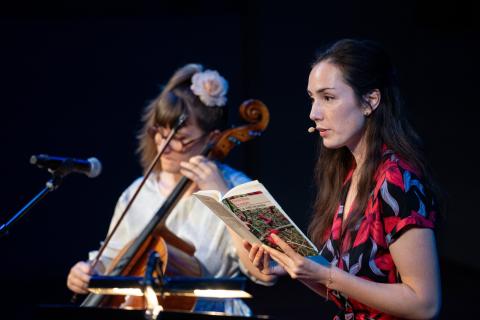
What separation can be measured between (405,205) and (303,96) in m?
4.12

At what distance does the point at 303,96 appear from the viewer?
581 centimetres

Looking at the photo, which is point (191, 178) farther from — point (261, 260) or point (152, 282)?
point (152, 282)

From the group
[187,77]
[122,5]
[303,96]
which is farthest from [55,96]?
[187,77]

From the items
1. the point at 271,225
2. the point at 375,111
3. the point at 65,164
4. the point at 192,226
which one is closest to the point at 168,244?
the point at 192,226

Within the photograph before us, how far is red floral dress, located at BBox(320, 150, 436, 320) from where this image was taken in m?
1.74

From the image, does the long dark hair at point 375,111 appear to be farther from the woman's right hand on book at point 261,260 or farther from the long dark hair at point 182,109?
the long dark hair at point 182,109

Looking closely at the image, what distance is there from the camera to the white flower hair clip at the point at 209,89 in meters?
2.77

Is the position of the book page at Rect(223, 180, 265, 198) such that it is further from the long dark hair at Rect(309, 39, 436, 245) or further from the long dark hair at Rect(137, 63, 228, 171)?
the long dark hair at Rect(137, 63, 228, 171)

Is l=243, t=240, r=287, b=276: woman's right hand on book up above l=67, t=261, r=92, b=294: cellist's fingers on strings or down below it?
above

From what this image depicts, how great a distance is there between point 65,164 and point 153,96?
10.3 ft

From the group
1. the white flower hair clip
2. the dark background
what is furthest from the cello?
the dark background

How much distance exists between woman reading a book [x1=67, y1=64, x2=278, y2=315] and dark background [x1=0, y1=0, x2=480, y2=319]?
2122mm

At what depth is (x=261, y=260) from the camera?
6.41ft

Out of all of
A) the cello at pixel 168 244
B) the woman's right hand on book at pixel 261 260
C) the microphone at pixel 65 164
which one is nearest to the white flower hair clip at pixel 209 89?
the cello at pixel 168 244
